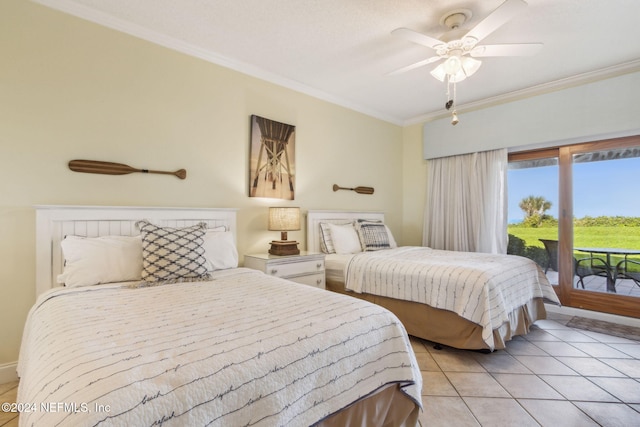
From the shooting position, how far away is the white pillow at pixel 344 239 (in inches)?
136

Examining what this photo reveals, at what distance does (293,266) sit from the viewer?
279cm

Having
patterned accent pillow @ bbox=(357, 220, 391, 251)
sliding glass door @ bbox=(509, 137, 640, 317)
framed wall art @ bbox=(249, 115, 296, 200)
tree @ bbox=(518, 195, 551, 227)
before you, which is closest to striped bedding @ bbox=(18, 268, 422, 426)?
framed wall art @ bbox=(249, 115, 296, 200)

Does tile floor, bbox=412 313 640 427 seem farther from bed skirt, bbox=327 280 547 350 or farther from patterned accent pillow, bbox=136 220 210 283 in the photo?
patterned accent pillow, bbox=136 220 210 283

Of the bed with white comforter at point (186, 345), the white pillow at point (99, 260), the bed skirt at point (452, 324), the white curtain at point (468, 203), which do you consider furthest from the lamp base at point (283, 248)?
the white curtain at point (468, 203)

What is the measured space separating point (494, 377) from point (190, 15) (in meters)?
3.40

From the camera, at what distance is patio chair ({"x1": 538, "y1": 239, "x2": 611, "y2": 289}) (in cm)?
328

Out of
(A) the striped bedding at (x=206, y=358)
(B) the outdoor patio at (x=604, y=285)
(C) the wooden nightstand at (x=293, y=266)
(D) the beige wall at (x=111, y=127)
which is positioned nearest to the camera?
(A) the striped bedding at (x=206, y=358)

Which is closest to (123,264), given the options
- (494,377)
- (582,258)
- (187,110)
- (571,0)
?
(187,110)

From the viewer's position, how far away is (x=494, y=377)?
211cm

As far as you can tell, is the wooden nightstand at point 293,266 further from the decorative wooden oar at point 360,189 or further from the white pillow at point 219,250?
the decorative wooden oar at point 360,189

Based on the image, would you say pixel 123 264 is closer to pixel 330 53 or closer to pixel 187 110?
pixel 187 110

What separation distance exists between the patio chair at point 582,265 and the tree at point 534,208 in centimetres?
26

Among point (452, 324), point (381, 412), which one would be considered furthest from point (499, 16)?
point (381, 412)

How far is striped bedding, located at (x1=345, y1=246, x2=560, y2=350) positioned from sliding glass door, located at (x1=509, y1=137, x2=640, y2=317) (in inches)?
33.1
